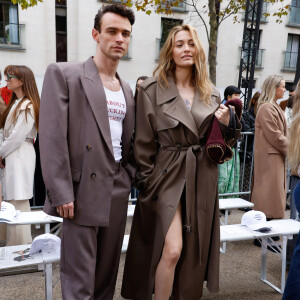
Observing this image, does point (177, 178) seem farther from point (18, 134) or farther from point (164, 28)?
point (164, 28)

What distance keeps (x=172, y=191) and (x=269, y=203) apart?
7.83 ft

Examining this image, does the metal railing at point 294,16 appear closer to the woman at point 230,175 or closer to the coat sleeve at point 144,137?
the woman at point 230,175

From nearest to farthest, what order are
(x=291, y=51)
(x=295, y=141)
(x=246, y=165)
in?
(x=295, y=141) → (x=246, y=165) → (x=291, y=51)

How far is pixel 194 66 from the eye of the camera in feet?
8.75

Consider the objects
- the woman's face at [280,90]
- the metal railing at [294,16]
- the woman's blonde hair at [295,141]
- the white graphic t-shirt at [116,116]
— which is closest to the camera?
the woman's blonde hair at [295,141]

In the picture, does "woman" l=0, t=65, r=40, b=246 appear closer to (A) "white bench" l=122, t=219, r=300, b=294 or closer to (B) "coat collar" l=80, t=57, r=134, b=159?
(A) "white bench" l=122, t=219, r=300, b=294

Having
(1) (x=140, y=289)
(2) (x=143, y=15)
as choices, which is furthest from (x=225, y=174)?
(2) (x=143, y=15)

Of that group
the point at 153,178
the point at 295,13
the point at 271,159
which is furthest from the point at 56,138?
the point at 295,13

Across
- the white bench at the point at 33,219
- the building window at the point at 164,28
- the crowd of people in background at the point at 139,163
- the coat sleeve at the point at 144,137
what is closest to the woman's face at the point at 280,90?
the crowd of people in background at the point at 139,163

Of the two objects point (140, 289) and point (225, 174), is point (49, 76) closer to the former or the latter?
point (140, 289)

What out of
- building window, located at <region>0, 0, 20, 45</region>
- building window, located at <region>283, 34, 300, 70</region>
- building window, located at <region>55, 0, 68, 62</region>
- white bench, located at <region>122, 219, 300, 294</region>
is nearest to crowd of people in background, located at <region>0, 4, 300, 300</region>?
white bench, located at <region>122, 219, 300, 294</region>

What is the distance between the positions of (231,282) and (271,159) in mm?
1625

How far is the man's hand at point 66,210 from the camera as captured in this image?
2.10 meters

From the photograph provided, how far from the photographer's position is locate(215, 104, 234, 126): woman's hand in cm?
247
